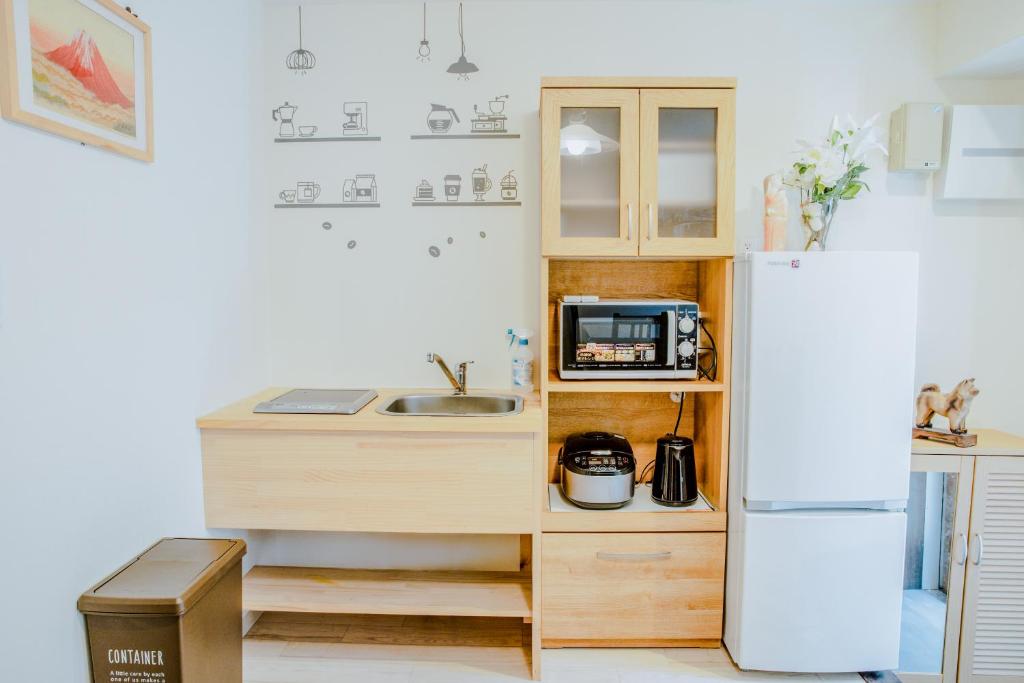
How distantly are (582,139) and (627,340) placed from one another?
0.76m

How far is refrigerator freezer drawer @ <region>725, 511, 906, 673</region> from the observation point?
189 centimetres

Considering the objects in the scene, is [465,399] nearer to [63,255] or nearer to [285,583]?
[285,583]

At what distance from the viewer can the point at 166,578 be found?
4.68 ft

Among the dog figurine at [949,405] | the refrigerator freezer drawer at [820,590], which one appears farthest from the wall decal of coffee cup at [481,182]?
the dog figurine at [949,405]

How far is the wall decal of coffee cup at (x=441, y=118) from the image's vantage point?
2320mm

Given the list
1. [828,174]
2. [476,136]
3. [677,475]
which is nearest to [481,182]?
[476,136]

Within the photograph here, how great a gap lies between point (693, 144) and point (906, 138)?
0.98 metres

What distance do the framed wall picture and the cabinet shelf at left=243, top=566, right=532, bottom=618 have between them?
1.61m

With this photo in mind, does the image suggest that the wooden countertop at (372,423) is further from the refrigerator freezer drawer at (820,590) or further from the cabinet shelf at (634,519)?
the refrigerator freezer drawer at (820,590)

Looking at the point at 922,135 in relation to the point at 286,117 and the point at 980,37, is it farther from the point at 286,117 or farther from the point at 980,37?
the point at 286,117

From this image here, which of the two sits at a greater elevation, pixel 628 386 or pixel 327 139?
pixel 327 139

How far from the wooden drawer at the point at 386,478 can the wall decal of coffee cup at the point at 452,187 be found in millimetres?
1058

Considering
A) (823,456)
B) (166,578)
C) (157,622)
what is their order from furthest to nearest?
(823,456)
(166,578)
(157,622)

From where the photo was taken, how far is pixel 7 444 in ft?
3.93
